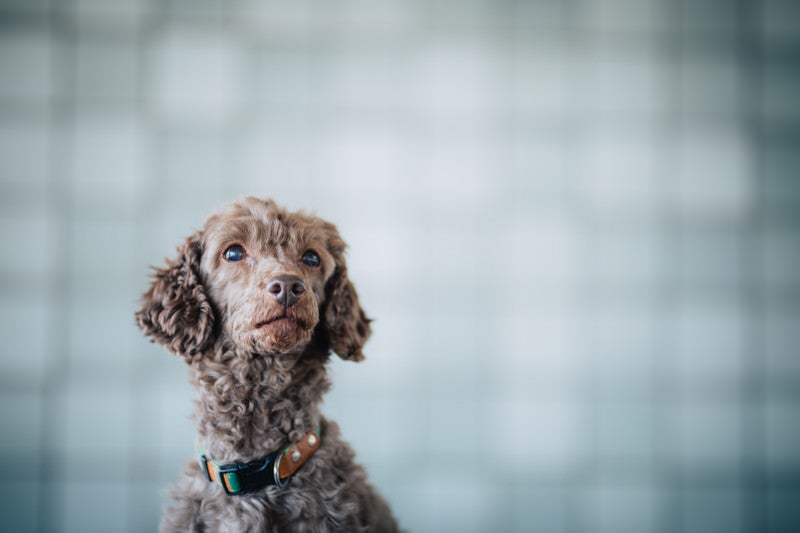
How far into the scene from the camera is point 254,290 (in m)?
1.35

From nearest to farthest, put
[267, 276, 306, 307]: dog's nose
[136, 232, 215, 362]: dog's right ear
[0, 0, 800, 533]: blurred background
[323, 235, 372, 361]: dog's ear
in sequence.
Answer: [267, 276, 306, 307]: dog's nose, [136, 232, 215, 362]: dog's right ear, [323, 235, 372, 361]: dog's ear, [0, 0, 800, 533]: blurred background

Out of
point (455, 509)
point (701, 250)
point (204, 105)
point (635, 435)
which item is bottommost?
point (455, 509)

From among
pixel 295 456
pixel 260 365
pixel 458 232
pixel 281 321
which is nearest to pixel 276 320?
pixel 281 321

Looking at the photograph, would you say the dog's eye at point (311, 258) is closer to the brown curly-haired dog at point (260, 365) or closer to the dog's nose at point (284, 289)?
the brown curly-haired dog at point (260, 365)

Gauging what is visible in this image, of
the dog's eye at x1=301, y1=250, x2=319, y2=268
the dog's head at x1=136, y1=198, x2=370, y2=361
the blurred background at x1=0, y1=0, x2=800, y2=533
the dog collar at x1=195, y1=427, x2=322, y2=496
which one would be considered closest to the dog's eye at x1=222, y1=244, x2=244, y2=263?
the dog's head at x1=136, y1=198, x2=370, y2=361

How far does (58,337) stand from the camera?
12.2ft

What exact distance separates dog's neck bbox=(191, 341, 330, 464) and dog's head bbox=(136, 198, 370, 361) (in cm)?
5

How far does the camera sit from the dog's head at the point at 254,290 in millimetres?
1320

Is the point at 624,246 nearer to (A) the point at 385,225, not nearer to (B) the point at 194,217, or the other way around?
(A) the point at 385,225

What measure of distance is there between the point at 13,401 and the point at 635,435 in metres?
3.83

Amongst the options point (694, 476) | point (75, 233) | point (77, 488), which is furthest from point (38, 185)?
point (694, 476)

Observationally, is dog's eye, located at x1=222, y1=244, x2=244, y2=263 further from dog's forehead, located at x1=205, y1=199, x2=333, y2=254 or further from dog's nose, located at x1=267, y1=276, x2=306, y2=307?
dog's nose, located at x1=267, y1=276, x2=306, y2=307

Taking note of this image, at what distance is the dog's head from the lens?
52.0 inches

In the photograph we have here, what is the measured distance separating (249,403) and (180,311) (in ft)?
0.87
